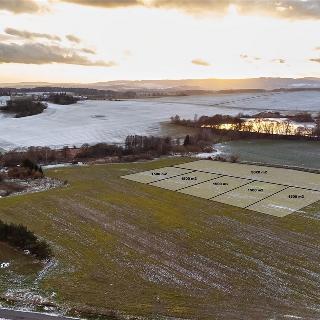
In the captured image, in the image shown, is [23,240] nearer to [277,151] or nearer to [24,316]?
[24,316]

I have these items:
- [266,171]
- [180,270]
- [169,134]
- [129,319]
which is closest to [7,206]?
[180,270]

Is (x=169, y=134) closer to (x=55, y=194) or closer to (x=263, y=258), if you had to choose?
(x=55, y=194)

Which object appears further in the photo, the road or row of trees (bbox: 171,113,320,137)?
row of trees (bbox: 171,113,320,137)

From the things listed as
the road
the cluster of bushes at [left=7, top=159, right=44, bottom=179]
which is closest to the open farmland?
the cluster of bushes at [left=7, top=159, right=44, bottom=179]

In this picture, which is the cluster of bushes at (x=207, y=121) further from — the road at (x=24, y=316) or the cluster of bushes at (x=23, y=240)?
the road at (x=24, y=316)

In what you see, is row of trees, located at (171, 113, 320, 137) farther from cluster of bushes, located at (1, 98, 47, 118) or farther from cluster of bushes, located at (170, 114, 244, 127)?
cluster of bushes, located at (1, 98, 47, 118)

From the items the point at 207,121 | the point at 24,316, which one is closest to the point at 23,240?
the point at 24,316

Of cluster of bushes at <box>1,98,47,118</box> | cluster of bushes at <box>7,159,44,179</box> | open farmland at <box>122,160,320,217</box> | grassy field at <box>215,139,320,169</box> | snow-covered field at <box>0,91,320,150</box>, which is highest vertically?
cluster of bushes at <box>1,98,47,118</box>
